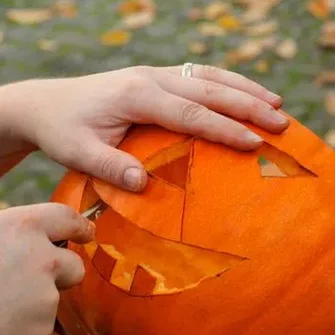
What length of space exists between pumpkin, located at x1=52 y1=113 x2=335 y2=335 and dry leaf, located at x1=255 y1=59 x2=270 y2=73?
1230mm

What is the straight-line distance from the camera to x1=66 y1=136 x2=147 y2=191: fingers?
0.90m

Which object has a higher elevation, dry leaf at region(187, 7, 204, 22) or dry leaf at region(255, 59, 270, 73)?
dry leaf at region(255, 59, 270, 73)

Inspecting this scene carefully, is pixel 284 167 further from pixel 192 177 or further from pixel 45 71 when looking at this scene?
pixel 45 71

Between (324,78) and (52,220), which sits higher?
(52,220)

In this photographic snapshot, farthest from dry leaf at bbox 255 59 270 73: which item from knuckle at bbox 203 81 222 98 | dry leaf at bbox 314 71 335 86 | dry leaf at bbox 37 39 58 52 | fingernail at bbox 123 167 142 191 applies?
fingernail at bbox 123 167 142 191

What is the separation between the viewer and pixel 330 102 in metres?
2.04

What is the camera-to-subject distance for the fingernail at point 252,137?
898 millimetres

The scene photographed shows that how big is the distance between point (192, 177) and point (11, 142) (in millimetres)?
335

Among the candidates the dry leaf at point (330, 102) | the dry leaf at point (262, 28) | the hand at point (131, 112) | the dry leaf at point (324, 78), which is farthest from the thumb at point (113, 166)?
the dry leaf at point (262, 28)

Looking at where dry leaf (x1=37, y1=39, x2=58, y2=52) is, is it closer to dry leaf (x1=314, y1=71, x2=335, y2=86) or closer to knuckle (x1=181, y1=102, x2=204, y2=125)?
dry leaf (x1=314, y1=71, x2=335, y2=86)

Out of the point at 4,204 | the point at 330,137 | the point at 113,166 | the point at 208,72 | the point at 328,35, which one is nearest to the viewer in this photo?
the point at 113,166

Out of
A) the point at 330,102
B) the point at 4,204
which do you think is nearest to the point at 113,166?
the point at 4,204

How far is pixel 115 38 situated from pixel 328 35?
0.61 metres

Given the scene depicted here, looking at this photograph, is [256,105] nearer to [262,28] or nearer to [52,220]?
[52,220]
